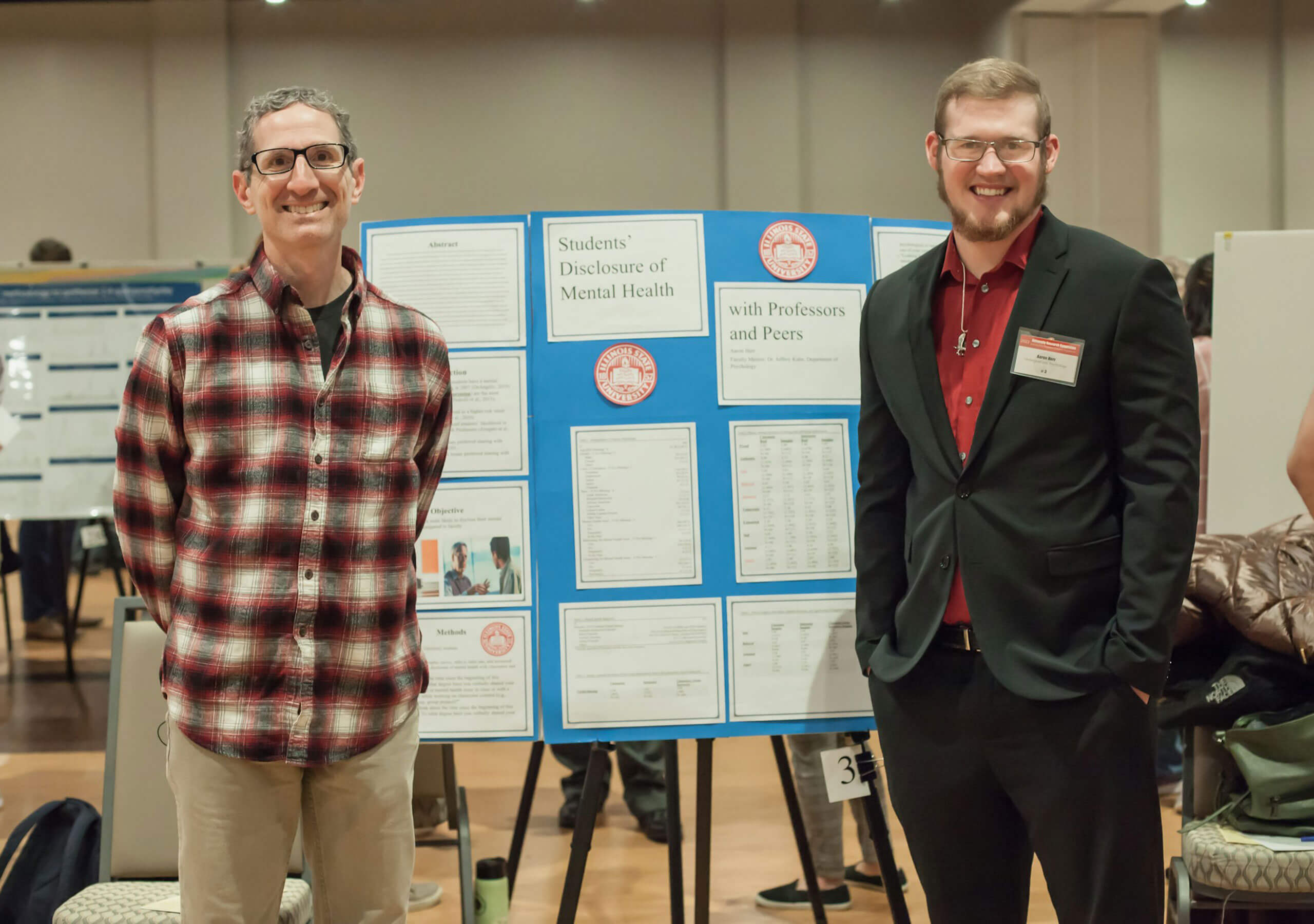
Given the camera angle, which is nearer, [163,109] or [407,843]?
[407,843]

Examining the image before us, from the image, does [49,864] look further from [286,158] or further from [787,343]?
[787,343]

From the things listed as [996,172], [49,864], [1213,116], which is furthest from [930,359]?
[1213,116]

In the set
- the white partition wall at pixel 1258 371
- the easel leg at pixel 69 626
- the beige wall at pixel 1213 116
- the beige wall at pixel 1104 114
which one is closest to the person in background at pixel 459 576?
the white partition wall at pixel 1258 371

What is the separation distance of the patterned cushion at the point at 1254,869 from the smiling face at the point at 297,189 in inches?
76.4

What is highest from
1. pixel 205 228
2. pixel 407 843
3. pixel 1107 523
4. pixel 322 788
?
pixel 205 228

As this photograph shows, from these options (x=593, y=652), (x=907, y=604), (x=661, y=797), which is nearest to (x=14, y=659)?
(x=661, y=797)

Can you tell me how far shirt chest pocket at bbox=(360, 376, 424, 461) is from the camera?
1.60m

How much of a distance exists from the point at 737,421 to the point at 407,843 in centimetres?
101

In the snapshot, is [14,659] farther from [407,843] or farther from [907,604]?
[907,604]

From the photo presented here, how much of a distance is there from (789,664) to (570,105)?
19.1ft

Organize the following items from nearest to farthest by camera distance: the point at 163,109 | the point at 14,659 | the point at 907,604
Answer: the point at 907,604
the point at 14,659
the point at 163,109

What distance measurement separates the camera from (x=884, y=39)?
24.2 ft

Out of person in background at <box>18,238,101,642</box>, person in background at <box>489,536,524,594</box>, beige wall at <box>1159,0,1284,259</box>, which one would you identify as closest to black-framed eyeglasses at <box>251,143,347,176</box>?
person in background at <box>489,536,524,594</box>

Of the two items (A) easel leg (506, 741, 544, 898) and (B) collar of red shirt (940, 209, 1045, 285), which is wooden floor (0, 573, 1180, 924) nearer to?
(A) easel leg (506, 741, 544, 898)
